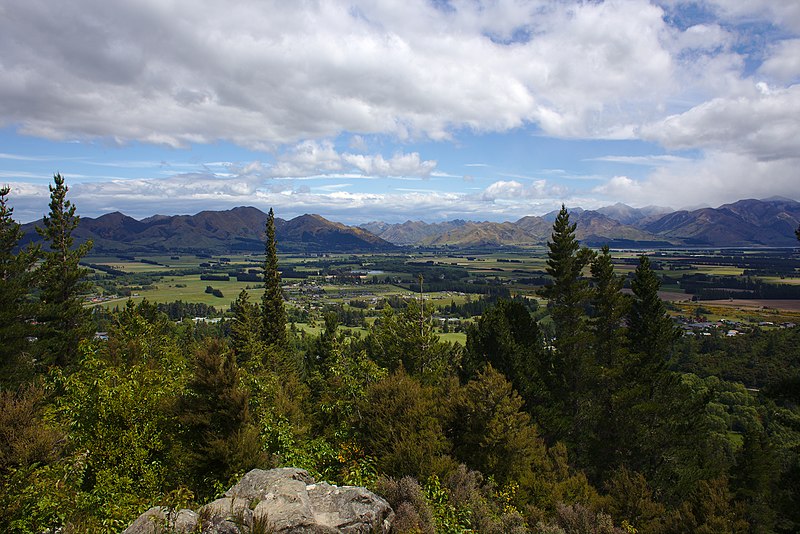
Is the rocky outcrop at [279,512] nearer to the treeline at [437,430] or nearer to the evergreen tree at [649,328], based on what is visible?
the treeline at [437,430]

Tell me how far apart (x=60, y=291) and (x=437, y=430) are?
32.7 metres

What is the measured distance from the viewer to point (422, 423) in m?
17.3

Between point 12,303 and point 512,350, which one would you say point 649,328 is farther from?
point 12,303

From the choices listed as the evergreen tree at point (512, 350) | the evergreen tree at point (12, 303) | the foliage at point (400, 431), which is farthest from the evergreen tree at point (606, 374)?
the evergreen tree at point (12, 303)

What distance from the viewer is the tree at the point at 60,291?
1252 inches

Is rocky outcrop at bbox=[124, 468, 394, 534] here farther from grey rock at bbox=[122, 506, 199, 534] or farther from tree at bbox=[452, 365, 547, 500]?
tree at bbox=[452, 365, 547, 500]

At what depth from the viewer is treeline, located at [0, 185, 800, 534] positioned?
1241 centimetres

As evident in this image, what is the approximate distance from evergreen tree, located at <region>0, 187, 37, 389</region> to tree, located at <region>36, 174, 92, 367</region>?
1.34 meters

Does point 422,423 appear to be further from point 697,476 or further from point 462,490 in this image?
point 697,476

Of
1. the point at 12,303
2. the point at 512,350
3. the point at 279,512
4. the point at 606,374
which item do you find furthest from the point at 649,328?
the point at 12,303

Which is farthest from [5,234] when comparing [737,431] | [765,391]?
[737,431]

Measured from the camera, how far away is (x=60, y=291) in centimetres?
3341

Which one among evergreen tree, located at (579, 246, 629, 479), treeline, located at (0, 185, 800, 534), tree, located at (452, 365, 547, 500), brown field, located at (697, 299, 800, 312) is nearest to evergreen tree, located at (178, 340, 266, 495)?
treeline, located at (0, 185, 800, 534)

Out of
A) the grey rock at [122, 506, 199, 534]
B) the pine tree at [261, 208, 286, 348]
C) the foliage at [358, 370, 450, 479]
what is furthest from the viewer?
the pine tree at [261, 208, 286, 348]
